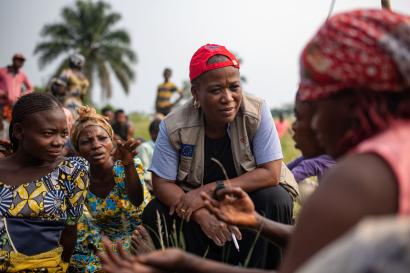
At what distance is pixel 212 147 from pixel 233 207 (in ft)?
4.81

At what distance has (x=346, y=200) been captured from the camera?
1.38m

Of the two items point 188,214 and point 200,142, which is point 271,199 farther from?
point 200,142

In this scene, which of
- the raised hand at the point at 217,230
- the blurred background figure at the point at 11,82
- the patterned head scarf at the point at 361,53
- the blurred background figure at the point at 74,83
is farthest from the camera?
the blurred background figure at the point at 11,82

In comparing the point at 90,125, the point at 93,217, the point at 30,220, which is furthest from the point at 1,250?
the point at 90,125

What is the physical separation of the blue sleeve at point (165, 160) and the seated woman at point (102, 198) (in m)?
0.39

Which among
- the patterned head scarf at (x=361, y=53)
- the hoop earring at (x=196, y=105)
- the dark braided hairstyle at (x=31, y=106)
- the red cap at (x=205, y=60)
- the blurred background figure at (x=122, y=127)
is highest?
the patterned head scarf at (x=361, y=53)

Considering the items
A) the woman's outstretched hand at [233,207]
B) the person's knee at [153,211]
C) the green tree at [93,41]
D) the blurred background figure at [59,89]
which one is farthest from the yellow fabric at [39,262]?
the green tree at [93,41]

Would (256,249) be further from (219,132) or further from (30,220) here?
(30,220)

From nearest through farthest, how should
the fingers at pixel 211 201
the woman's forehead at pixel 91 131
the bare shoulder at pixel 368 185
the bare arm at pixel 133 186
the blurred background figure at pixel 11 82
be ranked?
the bare shoulder at pixel 368 185 → the fingers at pixel 211 201 → the bare arm at pixel 133 186 → the woman's forehead at pixel 91 131 → the blurred background figure at pixel 11 82

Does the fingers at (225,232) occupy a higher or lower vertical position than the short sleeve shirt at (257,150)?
lower

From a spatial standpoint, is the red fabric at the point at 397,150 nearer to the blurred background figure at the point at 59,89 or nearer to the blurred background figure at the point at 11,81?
the blurred background figure at the point at 59,89

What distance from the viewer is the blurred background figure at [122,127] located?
10.4m

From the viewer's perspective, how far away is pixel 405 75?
59.5 inches

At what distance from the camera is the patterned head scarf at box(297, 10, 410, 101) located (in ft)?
4.99
